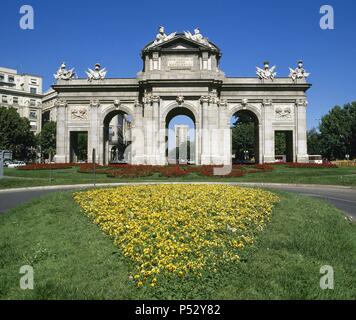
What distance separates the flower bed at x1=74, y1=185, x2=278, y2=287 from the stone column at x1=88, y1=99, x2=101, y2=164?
118 ft

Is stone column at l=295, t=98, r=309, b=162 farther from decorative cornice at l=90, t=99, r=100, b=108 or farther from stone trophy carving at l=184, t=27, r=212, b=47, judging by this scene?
decorative cornice at l=90, t=99, r=100, b=108

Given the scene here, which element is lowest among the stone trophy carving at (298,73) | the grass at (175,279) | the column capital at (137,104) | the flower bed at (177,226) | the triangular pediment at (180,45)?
the grass at (175,279)

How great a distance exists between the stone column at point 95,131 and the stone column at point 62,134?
3.69m

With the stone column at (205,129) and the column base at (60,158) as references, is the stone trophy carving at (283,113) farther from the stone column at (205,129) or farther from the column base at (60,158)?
the column base at (60,158)

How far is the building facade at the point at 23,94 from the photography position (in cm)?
10021

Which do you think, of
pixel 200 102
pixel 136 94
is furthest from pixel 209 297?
pixel 136 94

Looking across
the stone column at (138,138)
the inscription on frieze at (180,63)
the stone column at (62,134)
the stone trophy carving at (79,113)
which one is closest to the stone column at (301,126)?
the inscription on frieze at (180,63)

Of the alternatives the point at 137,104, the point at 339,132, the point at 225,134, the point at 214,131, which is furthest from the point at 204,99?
the point at 339,132

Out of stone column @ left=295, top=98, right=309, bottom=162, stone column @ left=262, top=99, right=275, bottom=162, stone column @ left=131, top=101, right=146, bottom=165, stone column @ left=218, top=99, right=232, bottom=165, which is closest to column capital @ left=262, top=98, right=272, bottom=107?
stone column @ left=262, top=99, right=275, bottom=162

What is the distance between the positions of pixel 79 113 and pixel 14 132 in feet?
119

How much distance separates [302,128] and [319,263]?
46.2 meters

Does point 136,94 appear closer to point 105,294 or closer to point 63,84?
point 63,84

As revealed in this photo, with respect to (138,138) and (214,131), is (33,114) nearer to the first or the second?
(138,138)

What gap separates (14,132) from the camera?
79312mm
